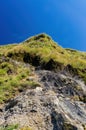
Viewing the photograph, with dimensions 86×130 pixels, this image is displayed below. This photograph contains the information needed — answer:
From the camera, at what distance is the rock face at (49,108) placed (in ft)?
67.3

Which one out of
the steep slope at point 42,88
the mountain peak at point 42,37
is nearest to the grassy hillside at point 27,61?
the steep slope at point 42,88

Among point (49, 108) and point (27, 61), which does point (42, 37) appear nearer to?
point (27, 61)

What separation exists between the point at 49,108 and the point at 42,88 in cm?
464

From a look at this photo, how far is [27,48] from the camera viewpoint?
121 feet

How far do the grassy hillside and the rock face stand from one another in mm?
2124

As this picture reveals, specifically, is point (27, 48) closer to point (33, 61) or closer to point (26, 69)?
point (33, 61)

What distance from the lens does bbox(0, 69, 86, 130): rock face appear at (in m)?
20.5

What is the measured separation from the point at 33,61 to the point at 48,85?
7.45 meters

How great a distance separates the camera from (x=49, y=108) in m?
22.2

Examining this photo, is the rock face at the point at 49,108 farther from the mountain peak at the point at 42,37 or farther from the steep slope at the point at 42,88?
the mountain peak at the point at 42,37

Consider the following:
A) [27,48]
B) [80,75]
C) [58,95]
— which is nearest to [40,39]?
[27,48]

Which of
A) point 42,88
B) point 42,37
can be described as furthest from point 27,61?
point 42,88

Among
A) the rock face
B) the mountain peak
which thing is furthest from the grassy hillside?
the rock face

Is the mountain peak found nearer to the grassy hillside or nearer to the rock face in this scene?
the grassy hillside
